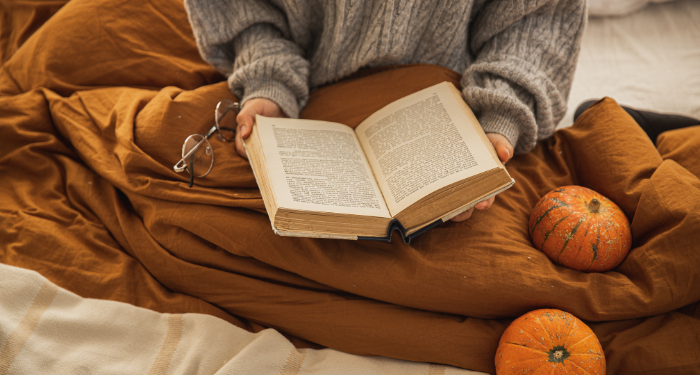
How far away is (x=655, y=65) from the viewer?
4.44ft

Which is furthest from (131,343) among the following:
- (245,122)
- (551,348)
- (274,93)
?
(551,348)

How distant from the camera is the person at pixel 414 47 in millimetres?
858

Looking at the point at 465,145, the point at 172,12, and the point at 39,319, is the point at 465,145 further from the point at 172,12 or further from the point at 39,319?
the point at 172,12

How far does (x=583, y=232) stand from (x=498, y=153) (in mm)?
191

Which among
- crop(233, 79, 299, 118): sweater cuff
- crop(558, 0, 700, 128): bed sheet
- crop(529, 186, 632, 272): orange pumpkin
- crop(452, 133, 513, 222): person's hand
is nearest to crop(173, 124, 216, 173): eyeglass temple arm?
crop(233, 79, 299, 118): sweater cuff

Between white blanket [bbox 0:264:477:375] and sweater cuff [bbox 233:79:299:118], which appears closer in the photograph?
white blanket [bbox 0:264:477:375]

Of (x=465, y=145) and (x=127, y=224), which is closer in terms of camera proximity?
(x=465, y=145)

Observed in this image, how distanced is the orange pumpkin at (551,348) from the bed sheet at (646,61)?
0.80 meters

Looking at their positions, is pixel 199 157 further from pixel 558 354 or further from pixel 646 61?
pixel 646 61

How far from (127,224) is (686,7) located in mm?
1827

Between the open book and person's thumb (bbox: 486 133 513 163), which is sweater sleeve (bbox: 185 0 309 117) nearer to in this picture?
the open book

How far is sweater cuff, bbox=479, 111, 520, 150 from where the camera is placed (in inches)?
32.9

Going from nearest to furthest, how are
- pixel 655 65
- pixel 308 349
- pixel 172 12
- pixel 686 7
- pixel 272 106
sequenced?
pixel 308 349 → pixel 272 106 → pixel 172 12 → pixel 655 65 → pixel 686 7

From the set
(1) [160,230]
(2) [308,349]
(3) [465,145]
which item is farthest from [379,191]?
(1) [160,230]
